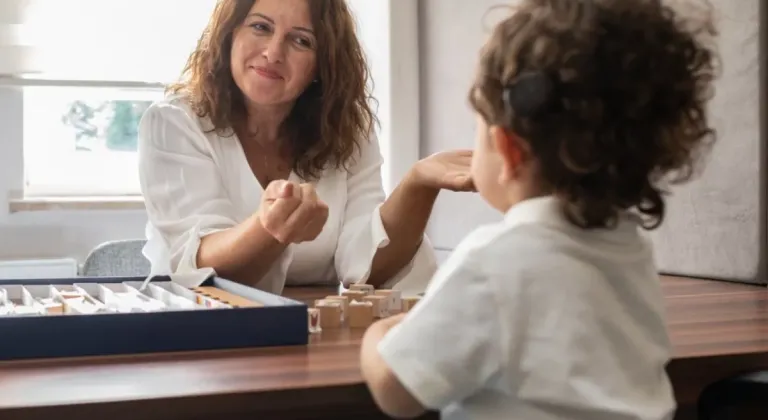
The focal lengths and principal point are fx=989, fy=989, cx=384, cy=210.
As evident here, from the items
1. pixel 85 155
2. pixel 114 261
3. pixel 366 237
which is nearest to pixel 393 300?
pixel 366 237

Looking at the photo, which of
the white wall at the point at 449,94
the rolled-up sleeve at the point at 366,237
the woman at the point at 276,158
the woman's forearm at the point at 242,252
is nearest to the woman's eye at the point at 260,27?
the woman at the point at 276,158

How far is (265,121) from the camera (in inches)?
68.1

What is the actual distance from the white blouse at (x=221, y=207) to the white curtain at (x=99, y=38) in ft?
4.26

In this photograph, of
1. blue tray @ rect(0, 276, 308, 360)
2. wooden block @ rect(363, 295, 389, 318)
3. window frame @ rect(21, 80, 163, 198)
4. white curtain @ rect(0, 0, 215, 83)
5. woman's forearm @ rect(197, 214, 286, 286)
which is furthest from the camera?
window frame @ rect(21, 80, 163, 198)

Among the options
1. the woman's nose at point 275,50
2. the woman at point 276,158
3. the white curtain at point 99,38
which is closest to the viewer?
the woman at point 276,158

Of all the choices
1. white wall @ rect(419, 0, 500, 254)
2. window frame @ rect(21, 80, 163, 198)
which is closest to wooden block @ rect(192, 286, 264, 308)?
white wall @ rect(419, 0, 500, 254)

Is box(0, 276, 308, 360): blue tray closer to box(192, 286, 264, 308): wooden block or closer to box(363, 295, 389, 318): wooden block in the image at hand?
box(192, 286, 264, 308): wooden block

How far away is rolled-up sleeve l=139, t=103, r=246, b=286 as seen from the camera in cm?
154

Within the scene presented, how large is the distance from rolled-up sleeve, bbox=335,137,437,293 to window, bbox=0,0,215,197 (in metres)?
1.32

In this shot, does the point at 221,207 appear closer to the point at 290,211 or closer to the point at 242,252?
the point at 242,252

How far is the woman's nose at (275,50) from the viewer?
162cm

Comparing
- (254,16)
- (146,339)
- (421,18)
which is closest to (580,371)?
(146,339)

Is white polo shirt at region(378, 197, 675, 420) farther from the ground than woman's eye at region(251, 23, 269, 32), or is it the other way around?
woman's eye at region(251, 23, 269, 32)

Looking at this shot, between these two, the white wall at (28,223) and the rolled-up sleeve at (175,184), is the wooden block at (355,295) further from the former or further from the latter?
the white wall at (28,223)
